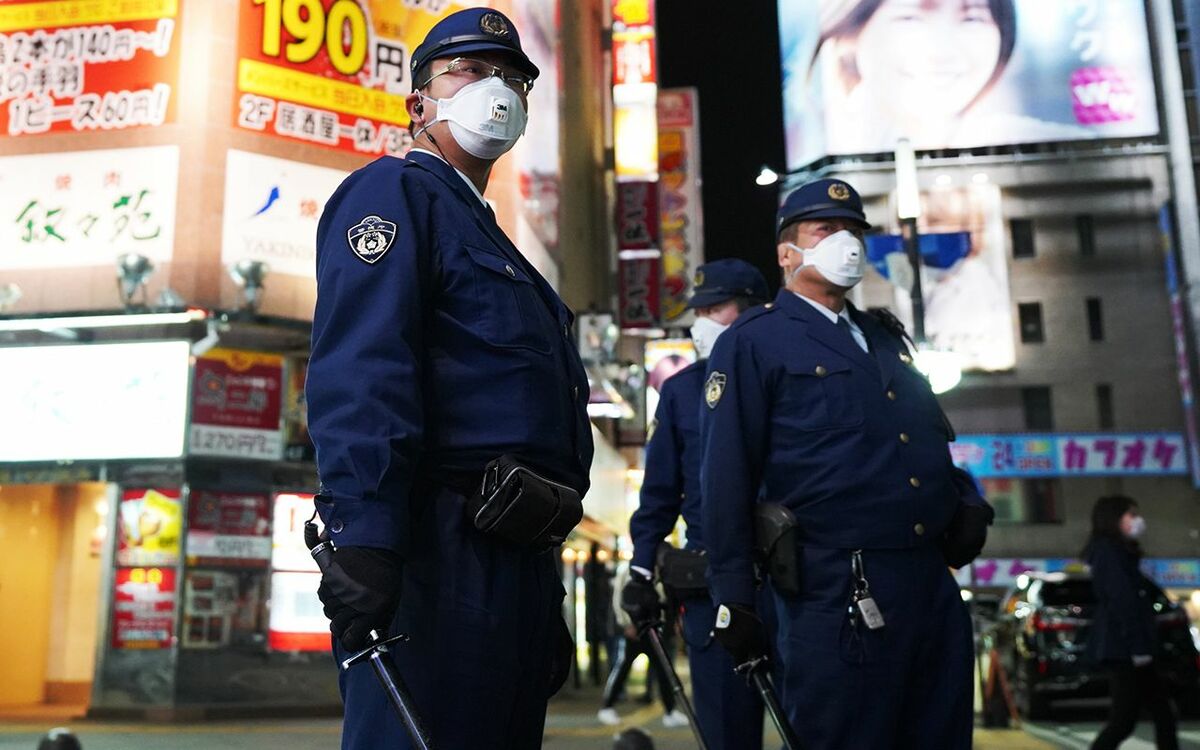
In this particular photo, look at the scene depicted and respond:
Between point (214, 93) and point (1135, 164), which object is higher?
point (1135, 164)

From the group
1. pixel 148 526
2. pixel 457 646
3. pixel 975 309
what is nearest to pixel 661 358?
pixel 148 526

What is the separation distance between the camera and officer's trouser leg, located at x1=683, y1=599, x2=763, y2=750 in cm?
506

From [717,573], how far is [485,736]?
138 centimetres

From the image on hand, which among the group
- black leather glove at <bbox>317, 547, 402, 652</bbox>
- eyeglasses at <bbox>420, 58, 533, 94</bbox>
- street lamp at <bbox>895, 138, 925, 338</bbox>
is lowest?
black leather glove at <bbox>317, 547, 402, 652</bbox>

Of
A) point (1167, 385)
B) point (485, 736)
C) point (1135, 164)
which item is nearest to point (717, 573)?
point (485, 736)

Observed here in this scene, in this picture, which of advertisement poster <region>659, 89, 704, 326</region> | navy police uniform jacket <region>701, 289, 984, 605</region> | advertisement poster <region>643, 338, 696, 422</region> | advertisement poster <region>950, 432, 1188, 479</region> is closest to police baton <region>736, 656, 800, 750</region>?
navy police uniform jacket <region>701, 289, 984, 605</region>

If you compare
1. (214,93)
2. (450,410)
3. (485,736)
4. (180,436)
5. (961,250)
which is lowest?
(485,736)

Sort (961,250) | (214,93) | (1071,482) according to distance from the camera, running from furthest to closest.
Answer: (1071,482)
(961,250)
(214,93)

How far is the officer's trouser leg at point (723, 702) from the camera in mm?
5059

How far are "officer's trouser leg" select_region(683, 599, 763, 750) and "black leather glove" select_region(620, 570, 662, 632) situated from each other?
0.24 meters

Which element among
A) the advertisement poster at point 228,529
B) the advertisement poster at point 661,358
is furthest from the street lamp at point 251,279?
the advertisement poster at point 661,358

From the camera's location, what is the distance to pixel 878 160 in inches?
1987

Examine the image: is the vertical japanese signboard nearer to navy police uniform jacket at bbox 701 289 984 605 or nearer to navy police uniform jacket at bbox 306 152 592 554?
navy police uniform jacket at bbox 701 289 984 605

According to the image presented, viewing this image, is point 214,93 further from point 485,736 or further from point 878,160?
point 878,160
